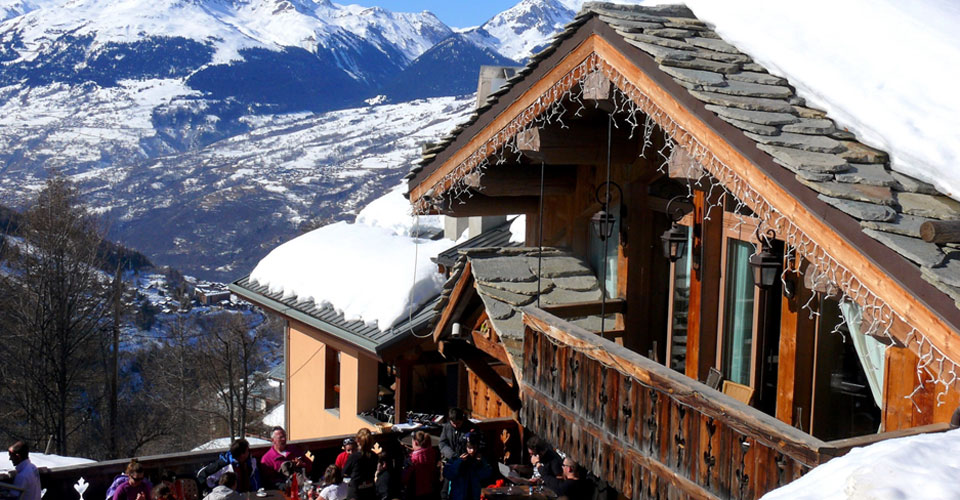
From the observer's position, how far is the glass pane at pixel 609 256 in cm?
987

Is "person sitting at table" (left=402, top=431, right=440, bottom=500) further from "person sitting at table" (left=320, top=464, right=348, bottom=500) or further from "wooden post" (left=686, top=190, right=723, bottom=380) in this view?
"wooden post" (left=686, top=190, right=723, bottom=380)

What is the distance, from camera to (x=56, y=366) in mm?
31797

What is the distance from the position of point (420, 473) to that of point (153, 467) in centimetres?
249

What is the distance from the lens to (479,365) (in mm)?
11266

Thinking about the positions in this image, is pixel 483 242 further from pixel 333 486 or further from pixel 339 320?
pixel 333 486

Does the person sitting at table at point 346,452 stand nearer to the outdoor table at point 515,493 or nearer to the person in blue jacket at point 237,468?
the person in blue jacket at point 237,468

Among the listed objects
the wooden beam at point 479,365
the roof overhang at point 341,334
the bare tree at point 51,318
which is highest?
the wooden beam at point 479,365

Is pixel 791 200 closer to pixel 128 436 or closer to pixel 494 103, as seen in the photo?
pixel 494 103

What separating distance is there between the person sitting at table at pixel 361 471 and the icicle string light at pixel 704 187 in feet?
8.22

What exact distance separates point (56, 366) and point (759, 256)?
29294mm

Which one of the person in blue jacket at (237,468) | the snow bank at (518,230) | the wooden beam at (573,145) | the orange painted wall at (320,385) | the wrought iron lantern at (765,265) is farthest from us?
the orange painted wall at (320,385)

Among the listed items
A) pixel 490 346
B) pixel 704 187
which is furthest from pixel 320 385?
pixel 704 187

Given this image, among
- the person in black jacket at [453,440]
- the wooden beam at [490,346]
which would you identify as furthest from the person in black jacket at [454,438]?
the wooden beam at [490,346]

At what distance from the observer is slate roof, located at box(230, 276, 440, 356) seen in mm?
15219
